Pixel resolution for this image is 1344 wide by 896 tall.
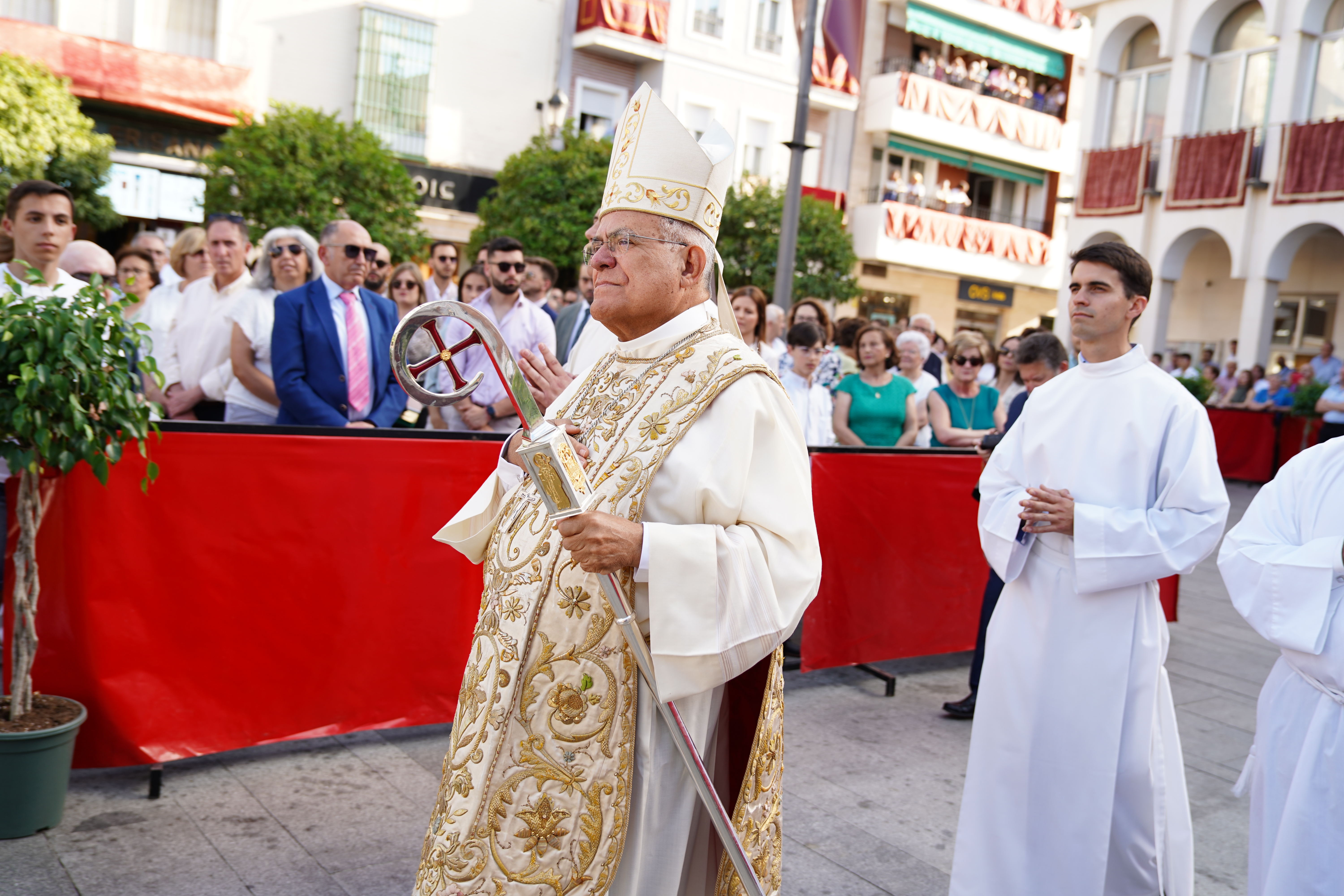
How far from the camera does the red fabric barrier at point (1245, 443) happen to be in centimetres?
1648

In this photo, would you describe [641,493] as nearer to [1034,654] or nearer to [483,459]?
[1034,654]

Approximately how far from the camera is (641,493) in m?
2.16

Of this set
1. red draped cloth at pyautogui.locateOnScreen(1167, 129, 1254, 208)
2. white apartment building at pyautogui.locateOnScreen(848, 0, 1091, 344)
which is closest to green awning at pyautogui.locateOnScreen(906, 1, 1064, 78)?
white apartment building at pyautogui.locateOnScreen(848, 0, 1091, 344)

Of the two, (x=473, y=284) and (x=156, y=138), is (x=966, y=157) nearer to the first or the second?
(x=156, y=138)

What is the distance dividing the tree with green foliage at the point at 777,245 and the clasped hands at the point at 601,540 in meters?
18.0

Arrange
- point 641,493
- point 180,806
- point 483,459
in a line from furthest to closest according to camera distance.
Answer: point 483,459, point 180,806, point 641,493

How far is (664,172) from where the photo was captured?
7.54 ft

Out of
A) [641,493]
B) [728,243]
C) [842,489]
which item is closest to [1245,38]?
[728,243]

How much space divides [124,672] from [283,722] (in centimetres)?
58

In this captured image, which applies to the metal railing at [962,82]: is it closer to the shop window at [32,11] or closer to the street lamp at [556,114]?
the street lamp at [556,114]

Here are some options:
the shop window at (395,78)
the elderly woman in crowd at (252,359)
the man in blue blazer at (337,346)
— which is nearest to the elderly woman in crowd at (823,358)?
the man in blue blazer at (337,346)

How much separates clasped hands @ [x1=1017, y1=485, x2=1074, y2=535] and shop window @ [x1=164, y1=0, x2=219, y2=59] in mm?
18192

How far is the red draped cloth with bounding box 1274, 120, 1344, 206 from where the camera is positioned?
18328 millimetres

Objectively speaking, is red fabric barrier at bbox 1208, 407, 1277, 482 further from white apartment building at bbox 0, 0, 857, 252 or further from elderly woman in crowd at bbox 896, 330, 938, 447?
white apartment building at bbox 0, 0, 857, 252
